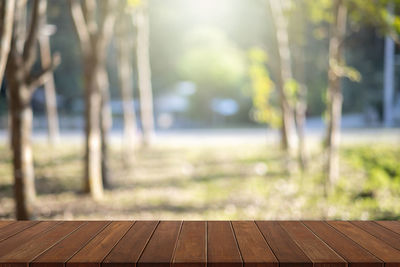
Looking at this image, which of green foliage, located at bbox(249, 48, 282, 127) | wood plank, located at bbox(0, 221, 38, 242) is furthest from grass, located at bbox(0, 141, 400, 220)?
wood plank, located at bbox(0, 221, 38, 242)

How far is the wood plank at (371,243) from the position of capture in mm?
2492

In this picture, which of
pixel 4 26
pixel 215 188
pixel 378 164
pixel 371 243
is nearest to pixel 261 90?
pixel 378 164

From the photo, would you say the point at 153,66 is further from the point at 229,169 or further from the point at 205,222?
the point at 205,222

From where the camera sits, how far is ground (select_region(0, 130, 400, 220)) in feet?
26.8

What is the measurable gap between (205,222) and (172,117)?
3796cm

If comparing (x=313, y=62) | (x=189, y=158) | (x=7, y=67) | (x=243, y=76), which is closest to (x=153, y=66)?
(x=243, y=76)

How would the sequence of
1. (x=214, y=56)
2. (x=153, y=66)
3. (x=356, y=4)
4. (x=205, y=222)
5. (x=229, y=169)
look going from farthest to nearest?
(x=153, y=66)
(x=214, y=56)
(x=229, y=169)
(x=356, y=4)
(x=205, y=222)

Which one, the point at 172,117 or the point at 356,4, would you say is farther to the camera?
the point at 172,117

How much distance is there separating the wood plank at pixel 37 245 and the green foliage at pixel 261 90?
1184 centimetres

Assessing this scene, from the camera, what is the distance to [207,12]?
139 feet

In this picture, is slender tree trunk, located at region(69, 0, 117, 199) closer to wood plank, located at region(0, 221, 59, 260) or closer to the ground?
the ground

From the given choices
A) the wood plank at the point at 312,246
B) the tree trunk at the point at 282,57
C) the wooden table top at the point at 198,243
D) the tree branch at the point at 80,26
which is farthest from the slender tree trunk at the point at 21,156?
the tree trunk at the point at 282,57

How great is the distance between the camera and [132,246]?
2.68 meters

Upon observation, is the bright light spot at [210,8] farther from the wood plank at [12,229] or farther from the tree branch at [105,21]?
the wood plank at [12,229]
